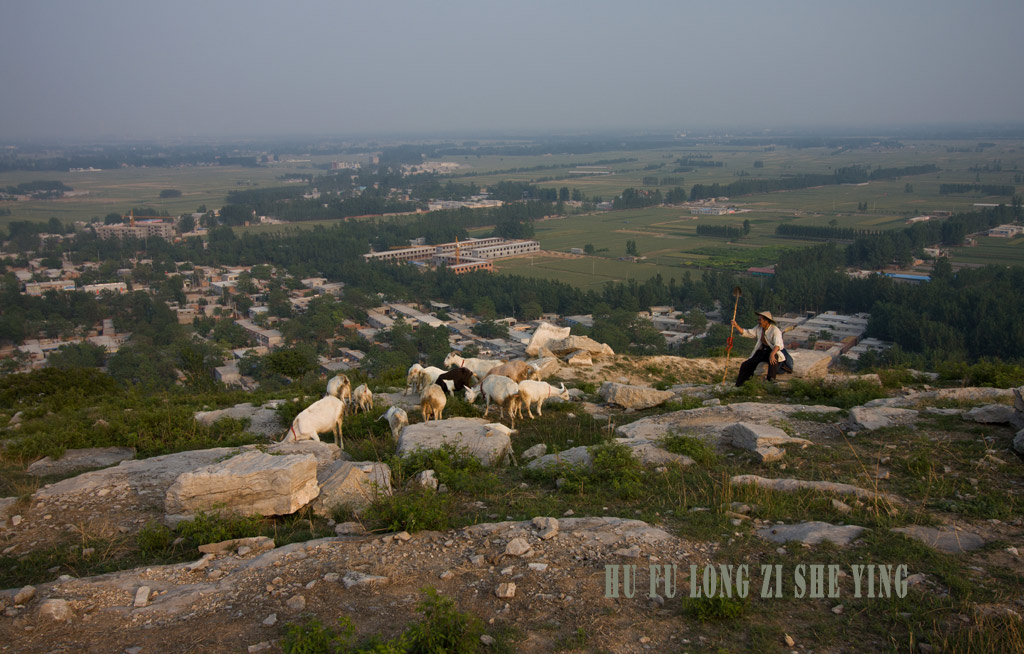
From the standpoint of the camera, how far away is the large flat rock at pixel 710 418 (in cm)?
753

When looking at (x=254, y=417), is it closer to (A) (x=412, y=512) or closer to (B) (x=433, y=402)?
(B) (x=433, y=402)

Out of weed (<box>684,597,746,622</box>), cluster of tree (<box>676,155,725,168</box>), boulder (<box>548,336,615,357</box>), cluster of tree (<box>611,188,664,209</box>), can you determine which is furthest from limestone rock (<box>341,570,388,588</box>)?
cluster of tree (<box>676,155,725,168</box>)

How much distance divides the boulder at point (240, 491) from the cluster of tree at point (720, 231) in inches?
2186

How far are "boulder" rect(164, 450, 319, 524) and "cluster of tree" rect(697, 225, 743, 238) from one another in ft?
182

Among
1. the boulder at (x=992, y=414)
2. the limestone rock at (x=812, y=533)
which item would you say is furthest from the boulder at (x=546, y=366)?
the limestone rock at (x=812, y=533)

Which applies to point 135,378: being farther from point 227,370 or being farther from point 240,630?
point 240,630

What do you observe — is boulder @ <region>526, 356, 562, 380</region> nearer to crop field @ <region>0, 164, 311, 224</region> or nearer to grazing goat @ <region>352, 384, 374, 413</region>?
grazing goat @ <region>352, 384, 374, 413</region>

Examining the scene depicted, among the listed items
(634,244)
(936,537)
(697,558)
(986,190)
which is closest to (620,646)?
(697,558)

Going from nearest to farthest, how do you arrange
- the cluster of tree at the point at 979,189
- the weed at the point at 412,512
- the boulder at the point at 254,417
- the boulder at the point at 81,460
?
the weed at the point at 412,512 < the boulder at the point at 81,460 < the boulder at the point at 254,417 < the cluster of tree at the point at 979,189

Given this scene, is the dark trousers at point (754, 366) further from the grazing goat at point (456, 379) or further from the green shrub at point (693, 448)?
the grazing goat at point (456, 379)

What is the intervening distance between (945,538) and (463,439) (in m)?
4.59

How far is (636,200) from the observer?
8194 cm

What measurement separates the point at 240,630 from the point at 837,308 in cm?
3792

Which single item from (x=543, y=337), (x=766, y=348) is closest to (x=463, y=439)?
(x=766, y=348)
